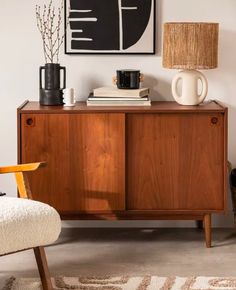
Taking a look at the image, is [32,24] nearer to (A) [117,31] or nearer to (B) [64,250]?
(A) [117,31]

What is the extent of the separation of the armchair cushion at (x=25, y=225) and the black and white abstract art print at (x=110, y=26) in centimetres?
135

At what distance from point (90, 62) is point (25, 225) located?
1515mm

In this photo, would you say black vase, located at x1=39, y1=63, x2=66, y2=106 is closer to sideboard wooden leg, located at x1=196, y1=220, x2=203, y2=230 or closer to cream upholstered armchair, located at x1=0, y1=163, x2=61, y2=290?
cream upholstered armchair, located at x1=0, y1=163, x2=61, y2=290

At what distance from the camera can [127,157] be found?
4043 millimetres

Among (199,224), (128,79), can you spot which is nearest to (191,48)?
(128,79)

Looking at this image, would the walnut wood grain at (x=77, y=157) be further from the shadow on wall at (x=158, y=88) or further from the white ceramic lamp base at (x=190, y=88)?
the shadow on wall at (x=158, y=88)

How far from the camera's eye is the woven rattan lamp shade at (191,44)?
Answer: 403 cm

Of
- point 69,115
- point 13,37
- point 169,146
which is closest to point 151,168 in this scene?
point 169,146

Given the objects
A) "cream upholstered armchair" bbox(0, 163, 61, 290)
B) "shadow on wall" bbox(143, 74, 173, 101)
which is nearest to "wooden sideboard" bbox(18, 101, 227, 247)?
"shadow on wall" bbox(143, 74, 173, 101)

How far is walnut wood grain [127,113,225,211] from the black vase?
44 centimetres

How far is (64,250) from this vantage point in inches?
159

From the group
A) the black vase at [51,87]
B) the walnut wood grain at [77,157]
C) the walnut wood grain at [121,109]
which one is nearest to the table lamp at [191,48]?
the walnut wood grain at [121,109]

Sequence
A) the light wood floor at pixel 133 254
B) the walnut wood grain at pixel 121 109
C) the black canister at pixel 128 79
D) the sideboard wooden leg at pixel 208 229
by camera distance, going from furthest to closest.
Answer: the black canister at pixel 128 79
the sideboard wooden leg at pixel 208 229
the walnut wood grain at pixel 121 109
the light wood floor at pixel 133 254

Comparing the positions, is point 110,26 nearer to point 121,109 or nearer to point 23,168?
point 121,109
